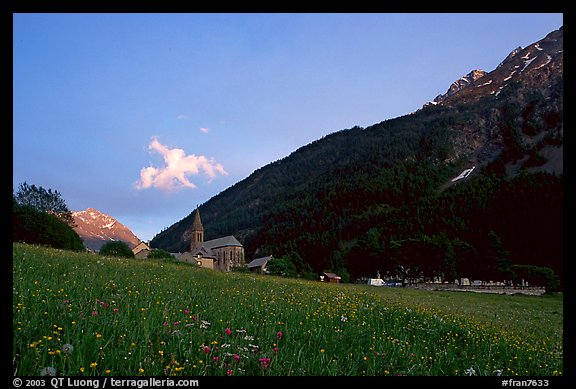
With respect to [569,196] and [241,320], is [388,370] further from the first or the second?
[241,320]

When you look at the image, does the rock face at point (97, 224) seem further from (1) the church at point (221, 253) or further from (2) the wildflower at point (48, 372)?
(1) the church at point (221, 253)

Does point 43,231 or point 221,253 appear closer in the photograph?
point 43,231

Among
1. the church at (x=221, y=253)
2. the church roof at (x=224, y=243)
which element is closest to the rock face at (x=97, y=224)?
the church at (x=221, y=253)

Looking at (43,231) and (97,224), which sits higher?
(43,231)

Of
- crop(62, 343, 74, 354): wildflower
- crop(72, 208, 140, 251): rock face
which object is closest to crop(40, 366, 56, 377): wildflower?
crop(62, 343, 74, 354): wildflower

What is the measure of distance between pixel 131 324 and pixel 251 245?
194 m

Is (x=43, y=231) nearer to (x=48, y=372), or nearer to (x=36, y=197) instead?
(x=36, y=197)

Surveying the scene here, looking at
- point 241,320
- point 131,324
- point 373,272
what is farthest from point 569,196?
point 373,272

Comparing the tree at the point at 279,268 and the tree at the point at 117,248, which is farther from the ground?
the tree at the point at 117,248

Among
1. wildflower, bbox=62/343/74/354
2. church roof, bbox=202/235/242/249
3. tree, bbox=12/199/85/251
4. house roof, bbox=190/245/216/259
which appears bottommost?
wildflower, bbox=62/343/74/354

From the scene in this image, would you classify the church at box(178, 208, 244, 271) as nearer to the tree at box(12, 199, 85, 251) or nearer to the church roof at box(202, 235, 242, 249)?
the church roof at box(202, 235, 242, 249)

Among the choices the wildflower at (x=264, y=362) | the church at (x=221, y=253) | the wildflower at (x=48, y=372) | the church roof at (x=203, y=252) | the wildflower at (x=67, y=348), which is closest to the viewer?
the wildflower at (x=48, y=372)

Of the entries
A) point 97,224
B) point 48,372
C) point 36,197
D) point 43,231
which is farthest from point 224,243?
point 48,372
